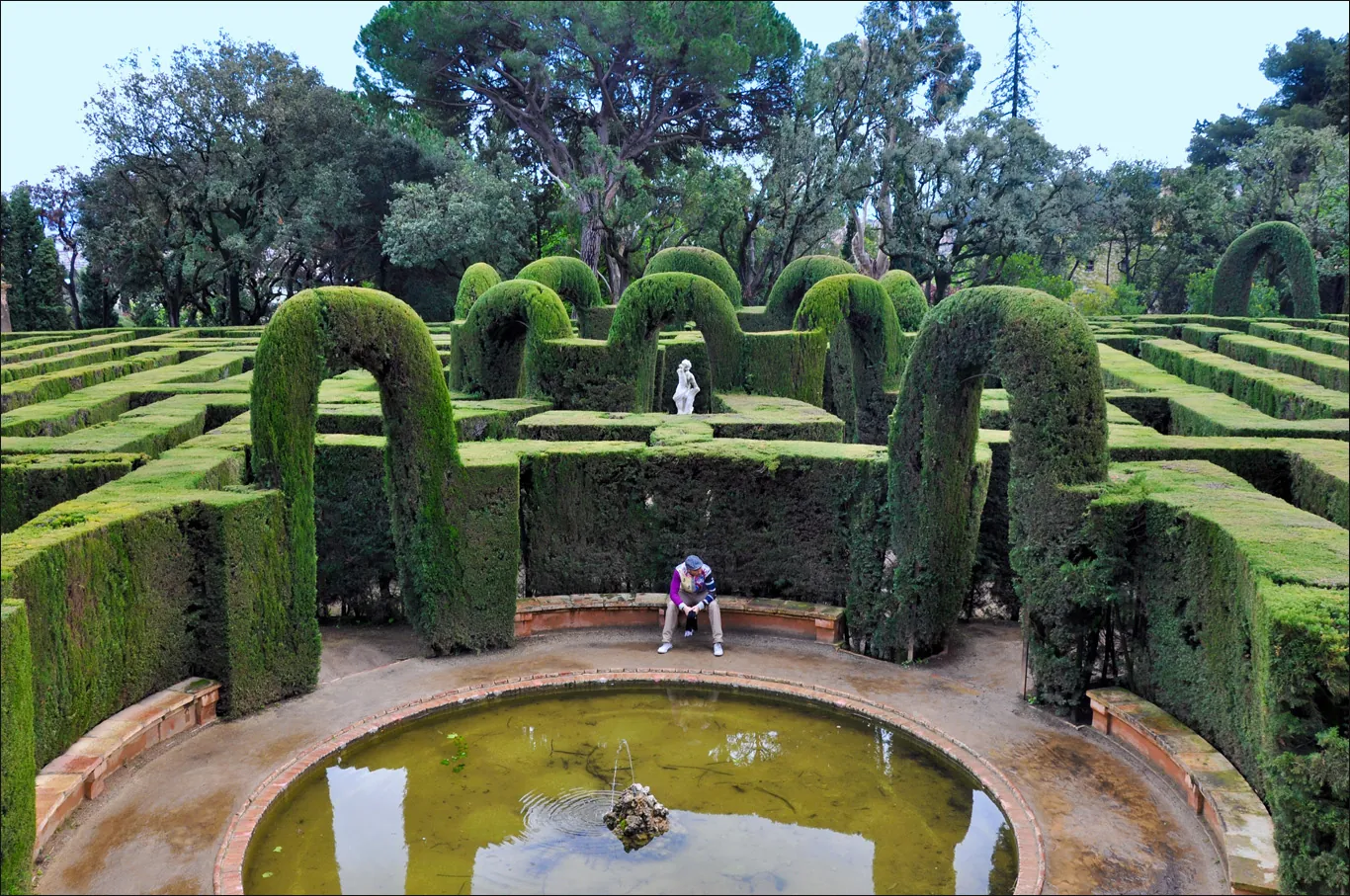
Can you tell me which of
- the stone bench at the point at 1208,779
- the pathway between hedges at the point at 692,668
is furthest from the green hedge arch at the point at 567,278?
the stone bench at the point at 1208,779

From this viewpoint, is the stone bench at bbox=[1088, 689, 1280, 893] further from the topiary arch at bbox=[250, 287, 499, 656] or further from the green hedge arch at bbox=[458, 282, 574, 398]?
the green hedge arch at bbox=[458, 282, 574, 398]

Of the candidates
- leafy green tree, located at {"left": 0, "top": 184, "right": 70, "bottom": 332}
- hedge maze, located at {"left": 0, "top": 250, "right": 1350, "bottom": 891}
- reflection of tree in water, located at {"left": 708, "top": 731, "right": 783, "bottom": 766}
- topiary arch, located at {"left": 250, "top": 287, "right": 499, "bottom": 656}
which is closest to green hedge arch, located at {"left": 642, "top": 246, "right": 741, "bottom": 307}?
hedge maze, located at {"left": 0, "top": 250, "right": 1350, "bottom": 891}

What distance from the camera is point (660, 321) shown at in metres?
17.1

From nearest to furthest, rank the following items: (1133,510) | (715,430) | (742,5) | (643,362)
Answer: (1133,510) → (715,430) → (643,362) → (742,5)

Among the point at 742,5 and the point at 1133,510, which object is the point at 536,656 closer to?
the point at 1133,510

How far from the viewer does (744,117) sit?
4309 cm

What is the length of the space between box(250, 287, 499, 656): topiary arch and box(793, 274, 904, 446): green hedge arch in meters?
9.43

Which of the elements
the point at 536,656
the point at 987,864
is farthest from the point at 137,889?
the point at 987,864

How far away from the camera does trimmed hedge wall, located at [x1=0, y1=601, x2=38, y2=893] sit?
229 inches

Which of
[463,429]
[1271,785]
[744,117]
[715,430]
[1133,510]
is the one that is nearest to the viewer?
[1271,785]

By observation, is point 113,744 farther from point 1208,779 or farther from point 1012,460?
point 1208,779

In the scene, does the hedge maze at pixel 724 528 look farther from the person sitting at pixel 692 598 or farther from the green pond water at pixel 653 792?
the green pond water at pixel 653 792

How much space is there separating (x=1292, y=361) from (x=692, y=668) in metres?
14.9

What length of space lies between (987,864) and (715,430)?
26.2 feet
